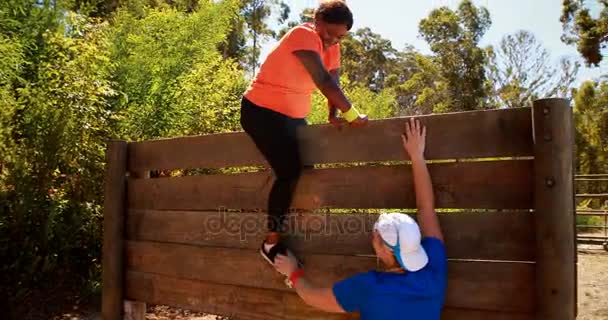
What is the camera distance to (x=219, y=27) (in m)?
6.68

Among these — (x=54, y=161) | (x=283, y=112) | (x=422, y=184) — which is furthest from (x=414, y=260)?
(x=54, y=161)

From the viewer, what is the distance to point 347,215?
2662 millimetres

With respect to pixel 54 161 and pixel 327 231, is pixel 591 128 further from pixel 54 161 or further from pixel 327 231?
pixel 327 231

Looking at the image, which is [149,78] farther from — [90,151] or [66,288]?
[66,288]

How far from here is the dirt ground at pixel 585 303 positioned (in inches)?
209

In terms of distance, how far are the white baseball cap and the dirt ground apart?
11.9 ft

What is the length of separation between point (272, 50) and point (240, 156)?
0.67 metres

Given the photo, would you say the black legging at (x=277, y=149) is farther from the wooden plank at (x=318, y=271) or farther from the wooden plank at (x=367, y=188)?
the wooden plank at (x=318, y=271)

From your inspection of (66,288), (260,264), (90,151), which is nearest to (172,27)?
(90,151)

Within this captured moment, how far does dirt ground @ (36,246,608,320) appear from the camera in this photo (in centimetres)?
532

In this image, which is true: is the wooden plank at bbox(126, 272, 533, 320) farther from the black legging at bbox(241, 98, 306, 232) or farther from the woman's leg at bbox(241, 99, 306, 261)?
the black legging at bbox(241, 98, 306, 232)

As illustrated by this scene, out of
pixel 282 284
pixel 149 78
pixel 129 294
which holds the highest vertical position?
pixel 149 78

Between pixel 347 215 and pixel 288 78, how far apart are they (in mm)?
733

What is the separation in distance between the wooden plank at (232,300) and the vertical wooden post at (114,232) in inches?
3.5
